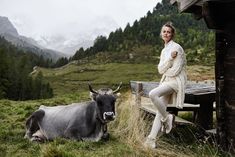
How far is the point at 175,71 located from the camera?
8711 millimetres

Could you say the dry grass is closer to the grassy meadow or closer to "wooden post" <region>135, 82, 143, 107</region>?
the grassy meadow

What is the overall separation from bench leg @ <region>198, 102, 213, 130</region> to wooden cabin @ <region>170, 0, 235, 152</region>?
206 cm

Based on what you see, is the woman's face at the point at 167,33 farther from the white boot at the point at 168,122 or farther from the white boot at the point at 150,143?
the white boot at the point at 150,143

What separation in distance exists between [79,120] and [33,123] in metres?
1.43

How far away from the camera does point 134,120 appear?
35.3 feet

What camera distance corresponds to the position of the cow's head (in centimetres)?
1005

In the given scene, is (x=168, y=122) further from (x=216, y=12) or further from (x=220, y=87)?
(x=216, y=12)

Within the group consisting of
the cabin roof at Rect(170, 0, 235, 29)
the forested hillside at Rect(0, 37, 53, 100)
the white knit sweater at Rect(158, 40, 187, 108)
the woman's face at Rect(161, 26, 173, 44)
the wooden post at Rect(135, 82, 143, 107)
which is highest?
the cabin roof at Rect(170, 0, 235, 29)

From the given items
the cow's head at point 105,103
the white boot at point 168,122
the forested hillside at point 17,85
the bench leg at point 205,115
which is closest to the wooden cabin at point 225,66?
the white boot at point 168,122

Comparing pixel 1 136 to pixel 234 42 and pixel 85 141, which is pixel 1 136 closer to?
pixel 85 141

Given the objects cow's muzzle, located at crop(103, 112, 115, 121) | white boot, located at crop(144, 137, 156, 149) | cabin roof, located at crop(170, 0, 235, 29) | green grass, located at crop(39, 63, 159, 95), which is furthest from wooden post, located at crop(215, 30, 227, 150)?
green grass, located at crop(39, 63, 159, 95)

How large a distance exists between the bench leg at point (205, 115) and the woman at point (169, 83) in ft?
6.38

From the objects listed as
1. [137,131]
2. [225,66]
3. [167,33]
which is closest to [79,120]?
[137,131]

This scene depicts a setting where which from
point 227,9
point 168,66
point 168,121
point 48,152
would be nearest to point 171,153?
point 168,121
